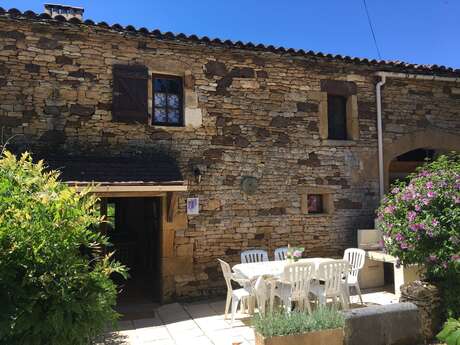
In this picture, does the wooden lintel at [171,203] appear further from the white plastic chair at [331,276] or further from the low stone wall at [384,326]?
the low stone wall at [384,326]

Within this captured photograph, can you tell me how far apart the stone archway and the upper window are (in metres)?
4.46

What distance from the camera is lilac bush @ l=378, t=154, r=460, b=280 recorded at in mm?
4863

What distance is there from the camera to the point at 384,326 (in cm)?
436

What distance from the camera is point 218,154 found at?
23.7 ft

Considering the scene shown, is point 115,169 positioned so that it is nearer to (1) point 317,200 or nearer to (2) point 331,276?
(2) point 331,276

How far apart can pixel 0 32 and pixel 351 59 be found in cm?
644

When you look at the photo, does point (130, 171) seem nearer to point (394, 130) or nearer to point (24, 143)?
point (24, 143)

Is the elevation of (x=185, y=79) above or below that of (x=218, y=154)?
above

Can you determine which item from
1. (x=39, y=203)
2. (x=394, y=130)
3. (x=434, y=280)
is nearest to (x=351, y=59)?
(x=394, y=130)

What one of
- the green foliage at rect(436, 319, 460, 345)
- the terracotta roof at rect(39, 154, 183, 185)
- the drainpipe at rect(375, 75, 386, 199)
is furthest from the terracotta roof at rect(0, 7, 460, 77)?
the green foliage at rect(436, 319, 460, 345)

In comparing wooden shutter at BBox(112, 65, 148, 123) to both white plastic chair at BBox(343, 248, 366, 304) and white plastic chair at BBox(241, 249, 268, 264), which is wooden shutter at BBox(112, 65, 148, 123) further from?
white plastic chair at BBox(343, 248, 366, 304)

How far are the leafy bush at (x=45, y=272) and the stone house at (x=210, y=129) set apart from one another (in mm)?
3030

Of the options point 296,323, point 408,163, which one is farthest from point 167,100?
point 408,163

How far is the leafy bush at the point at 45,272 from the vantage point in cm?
251
